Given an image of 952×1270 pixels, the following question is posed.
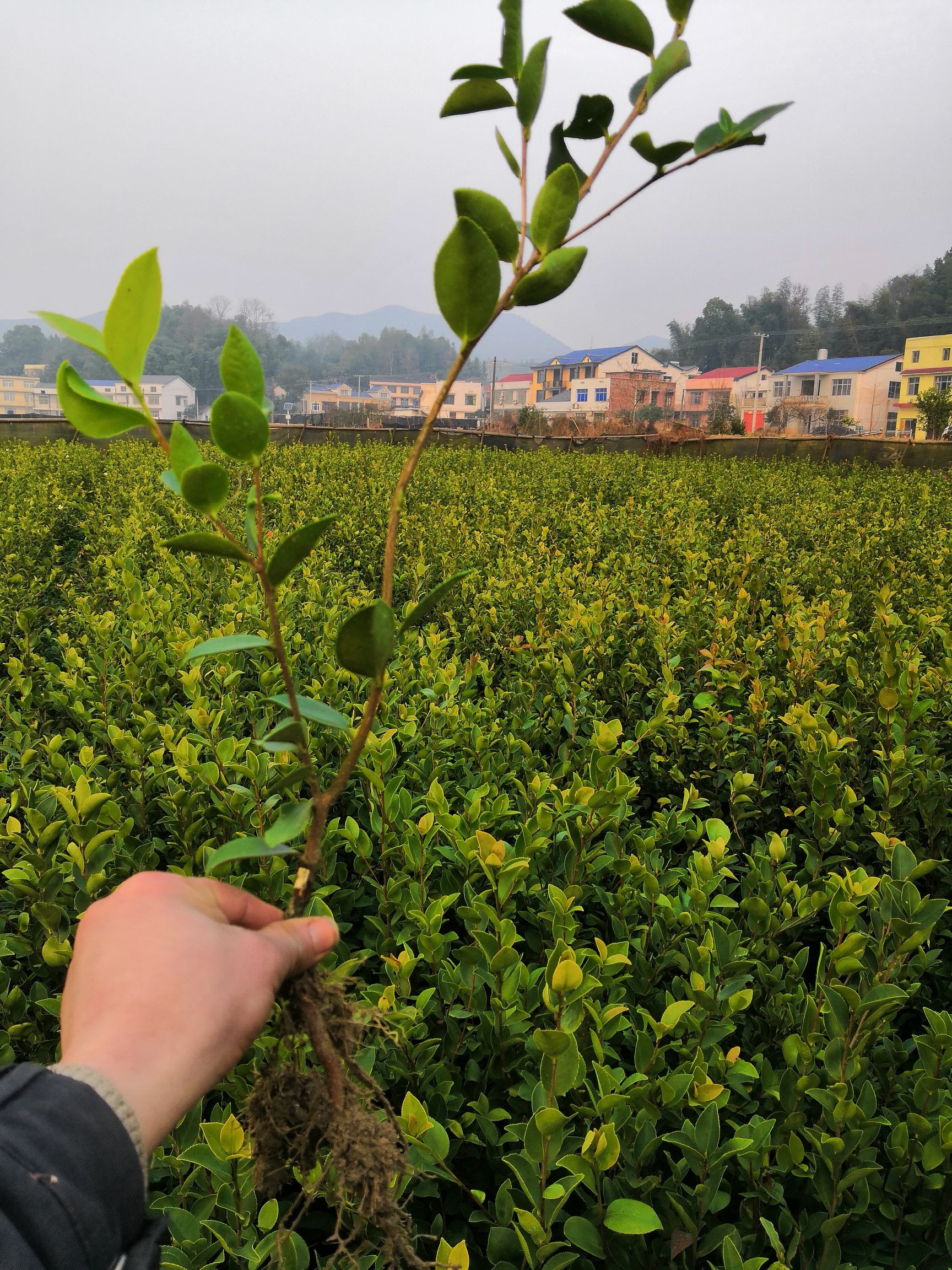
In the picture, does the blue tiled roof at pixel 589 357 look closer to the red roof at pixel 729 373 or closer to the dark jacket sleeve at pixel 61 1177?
the red roof at pixel 729 373

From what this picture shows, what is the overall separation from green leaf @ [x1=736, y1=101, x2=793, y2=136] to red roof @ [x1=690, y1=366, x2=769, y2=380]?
3374 inches

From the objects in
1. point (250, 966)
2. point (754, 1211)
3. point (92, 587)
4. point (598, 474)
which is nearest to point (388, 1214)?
point (250, 966)

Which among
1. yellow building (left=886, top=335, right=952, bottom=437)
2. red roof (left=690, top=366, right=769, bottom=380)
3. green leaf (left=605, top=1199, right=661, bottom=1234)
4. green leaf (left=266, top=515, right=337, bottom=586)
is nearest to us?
green leaf (left=266, top=515, right=337, bottom=586)

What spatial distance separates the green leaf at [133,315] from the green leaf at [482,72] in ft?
0.99

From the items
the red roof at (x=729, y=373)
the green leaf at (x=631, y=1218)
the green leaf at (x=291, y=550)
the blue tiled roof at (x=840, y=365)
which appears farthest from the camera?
the red roof at (x=729, y=373)

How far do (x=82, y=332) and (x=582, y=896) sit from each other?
1.34m

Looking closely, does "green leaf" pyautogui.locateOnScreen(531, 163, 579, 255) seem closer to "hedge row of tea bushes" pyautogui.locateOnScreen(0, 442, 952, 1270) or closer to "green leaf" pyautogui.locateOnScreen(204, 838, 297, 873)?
"green leaf" pyautogui.locateOnScreen(204, 838, 297, 873)

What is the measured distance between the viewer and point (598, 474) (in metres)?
9.37

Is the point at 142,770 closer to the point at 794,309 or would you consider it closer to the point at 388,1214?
the point at 388,1214

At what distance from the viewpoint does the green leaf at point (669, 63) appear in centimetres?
68

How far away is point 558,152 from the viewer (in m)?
0.72

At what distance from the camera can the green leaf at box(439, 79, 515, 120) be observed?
26.9 inches

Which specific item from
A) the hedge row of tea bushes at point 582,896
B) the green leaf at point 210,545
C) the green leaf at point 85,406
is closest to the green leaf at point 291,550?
the green leaf at point 210,545

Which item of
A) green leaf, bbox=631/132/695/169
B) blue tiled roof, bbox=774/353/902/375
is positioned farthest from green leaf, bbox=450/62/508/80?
blue tiled roof, bbox=774/353/902/375
